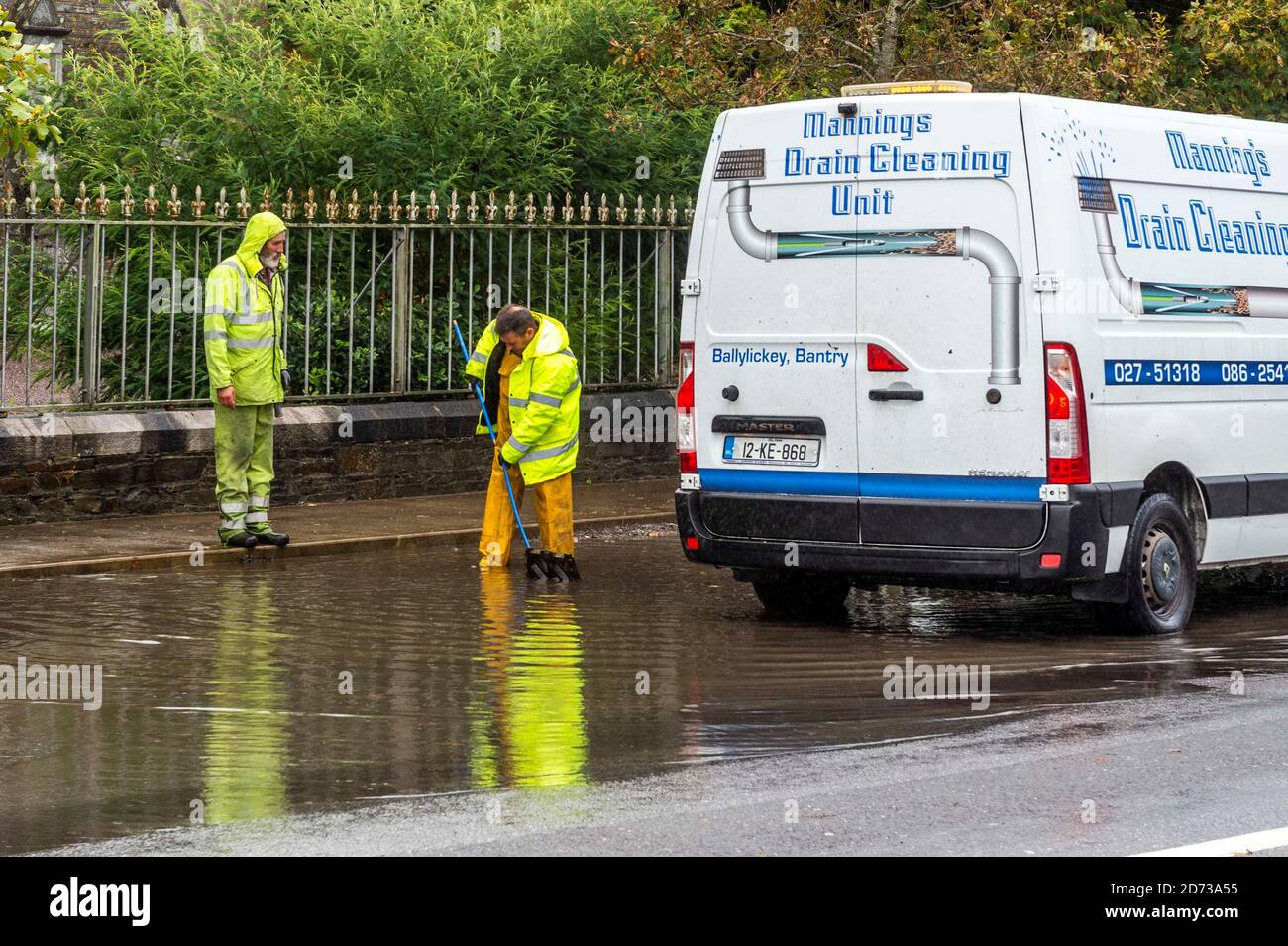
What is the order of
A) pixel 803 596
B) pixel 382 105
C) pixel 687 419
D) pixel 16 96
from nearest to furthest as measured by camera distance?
pixel 687 419
pixel 803 596
pixel 16 96
pixel 382 105

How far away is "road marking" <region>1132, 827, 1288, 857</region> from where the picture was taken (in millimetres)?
6371

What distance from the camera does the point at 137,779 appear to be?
7453mm

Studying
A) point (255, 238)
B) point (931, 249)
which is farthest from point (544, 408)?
point (931, 249)

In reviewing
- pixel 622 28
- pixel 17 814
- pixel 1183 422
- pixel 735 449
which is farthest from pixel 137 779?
pixel 622 28

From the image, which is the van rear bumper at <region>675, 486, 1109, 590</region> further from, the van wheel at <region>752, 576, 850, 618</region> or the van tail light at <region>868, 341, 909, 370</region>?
the van tail light at <region>868, 341, 909, 370</region>

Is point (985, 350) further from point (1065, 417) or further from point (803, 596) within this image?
point (803, 596)

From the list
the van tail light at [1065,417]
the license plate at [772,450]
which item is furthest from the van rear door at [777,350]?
the van tail light at [1065,417]

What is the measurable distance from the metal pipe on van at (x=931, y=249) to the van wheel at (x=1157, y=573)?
1083mm

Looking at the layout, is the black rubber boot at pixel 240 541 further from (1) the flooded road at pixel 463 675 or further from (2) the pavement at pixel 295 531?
(1) the flooded road at pixel 463 675

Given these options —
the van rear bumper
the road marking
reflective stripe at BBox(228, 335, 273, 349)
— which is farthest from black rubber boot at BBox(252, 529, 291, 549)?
the road marking

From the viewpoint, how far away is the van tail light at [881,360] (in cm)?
1054

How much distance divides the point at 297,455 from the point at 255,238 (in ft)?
8.69

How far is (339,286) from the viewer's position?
1716 centimetres
